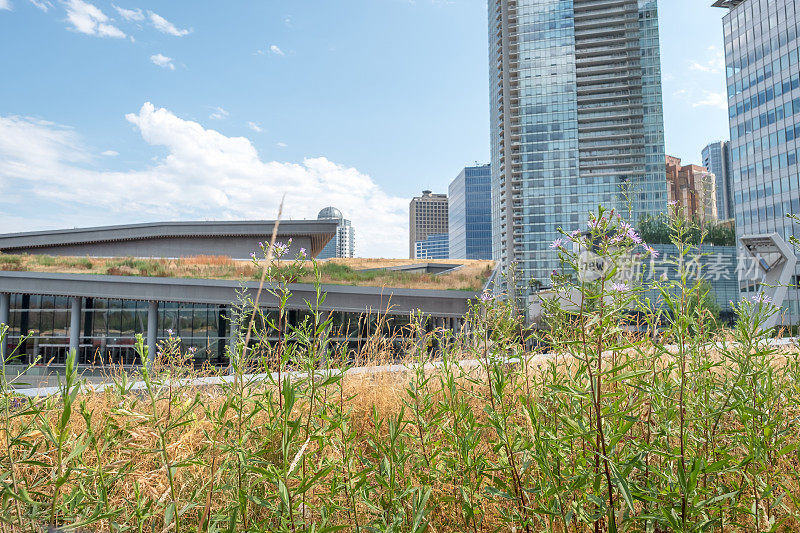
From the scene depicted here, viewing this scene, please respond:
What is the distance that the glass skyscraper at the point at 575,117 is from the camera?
71625mm

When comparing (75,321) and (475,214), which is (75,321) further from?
(475,214)

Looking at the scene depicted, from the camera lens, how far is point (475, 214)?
159m

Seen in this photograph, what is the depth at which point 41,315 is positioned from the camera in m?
21.9

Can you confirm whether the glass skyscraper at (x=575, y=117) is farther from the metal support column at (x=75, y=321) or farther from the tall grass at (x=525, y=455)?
the tall grass at (x=525, y=455)

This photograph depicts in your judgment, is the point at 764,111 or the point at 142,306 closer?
the point at 142,306

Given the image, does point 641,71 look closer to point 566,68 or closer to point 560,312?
point 566,68

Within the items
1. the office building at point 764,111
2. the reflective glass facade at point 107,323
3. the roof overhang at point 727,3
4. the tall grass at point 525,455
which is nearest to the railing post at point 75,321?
the reflective glass facade at point 107,323

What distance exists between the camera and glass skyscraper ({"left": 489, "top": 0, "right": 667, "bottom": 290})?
7162 centimetres

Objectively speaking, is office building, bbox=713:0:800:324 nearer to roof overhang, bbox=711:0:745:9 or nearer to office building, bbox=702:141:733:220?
roof overhang, bbox=711:0:745:9

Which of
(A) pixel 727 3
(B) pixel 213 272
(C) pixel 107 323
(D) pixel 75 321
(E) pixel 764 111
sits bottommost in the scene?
(C) pixel 107 323

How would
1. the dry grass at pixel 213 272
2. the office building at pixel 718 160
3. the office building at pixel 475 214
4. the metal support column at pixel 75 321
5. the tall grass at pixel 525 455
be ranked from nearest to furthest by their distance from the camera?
the tall grass at pixel 525 455 → the dry grass at pixel 213 272 → the metal support column at pixel 75 321 → the office building at pixel 718 160 → the office building at pixel 475 214

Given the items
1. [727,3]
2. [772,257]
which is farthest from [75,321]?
[727,3]

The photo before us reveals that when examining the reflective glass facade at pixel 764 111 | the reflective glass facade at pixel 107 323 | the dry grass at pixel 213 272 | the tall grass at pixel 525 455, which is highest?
the reflective glass facade at pixel 764 111

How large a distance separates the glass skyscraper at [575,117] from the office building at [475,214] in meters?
80.2
